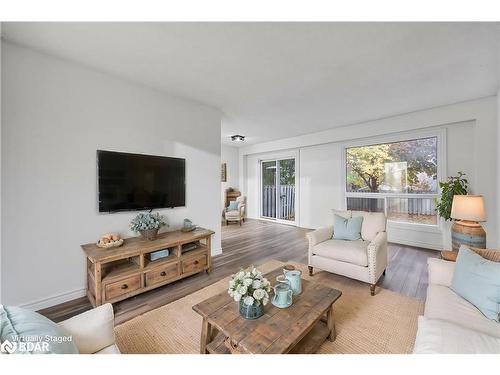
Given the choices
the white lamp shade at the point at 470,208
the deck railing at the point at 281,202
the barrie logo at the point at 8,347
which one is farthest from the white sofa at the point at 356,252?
the deck railing at the point at 281,202

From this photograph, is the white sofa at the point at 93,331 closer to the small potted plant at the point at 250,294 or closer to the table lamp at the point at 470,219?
the small potted plant at the point at 250,294

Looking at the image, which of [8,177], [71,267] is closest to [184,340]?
[71,267]

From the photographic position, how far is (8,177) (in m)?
1.87

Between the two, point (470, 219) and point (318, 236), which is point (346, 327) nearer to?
point (318, 236)

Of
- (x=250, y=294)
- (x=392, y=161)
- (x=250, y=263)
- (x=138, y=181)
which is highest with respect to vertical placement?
(x=392, y=161)

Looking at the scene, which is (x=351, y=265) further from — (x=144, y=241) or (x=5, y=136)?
(x=5, y=136)

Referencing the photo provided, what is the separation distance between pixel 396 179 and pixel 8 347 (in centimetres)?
521

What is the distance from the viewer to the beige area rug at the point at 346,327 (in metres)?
1.54

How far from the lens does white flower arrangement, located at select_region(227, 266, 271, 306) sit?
1.28m

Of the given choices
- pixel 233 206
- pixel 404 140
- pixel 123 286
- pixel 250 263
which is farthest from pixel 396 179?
pixel 123 286

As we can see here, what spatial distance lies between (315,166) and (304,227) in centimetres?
167

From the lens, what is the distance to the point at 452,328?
113 cm

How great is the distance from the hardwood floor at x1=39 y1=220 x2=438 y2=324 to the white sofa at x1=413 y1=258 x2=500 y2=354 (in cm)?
96

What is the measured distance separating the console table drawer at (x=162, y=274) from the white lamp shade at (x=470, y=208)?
3.40 metres
